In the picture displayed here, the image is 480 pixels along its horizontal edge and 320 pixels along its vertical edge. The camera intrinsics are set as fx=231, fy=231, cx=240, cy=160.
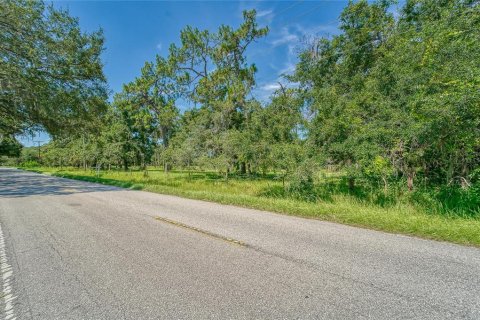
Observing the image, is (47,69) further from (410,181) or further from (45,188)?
(410,181)

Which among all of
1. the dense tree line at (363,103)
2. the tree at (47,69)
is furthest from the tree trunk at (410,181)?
the tree at (47,69)

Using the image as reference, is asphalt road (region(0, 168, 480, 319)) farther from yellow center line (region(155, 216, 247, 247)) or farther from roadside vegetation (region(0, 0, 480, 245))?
roadside vegetation (region(0, 0, 480, 245))

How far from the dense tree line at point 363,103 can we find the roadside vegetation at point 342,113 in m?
0.06

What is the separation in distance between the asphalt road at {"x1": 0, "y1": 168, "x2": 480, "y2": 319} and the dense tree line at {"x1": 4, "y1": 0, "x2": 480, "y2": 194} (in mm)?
4348

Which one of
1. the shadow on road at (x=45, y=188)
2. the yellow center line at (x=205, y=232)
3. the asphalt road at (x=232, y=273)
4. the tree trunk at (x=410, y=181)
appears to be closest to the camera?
the asphalt road at (x=232, y=273)

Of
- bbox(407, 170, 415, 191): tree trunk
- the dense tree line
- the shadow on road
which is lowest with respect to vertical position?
the shadow on road

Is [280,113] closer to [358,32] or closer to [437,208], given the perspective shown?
[358,32]

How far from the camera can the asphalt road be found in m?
2.37

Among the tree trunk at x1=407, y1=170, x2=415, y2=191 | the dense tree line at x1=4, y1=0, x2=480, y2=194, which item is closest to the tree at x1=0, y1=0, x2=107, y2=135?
the dense tree line at x1=4, y1=0, x2=480, y2=194

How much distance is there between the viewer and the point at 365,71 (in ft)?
48.7

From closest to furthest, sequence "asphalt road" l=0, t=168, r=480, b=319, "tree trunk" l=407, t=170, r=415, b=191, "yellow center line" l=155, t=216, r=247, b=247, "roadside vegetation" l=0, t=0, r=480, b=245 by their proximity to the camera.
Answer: "asphalt road" l=0, t=168, r=480, b=319 → "yellow center line" l=155, t=216, r=247, b=247 → "roadside vegetation" l=0, t=0, r=480, b=245 → "tree trunk" l=407, t=170, r=415, b=191

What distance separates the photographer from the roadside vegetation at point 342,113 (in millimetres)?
6496

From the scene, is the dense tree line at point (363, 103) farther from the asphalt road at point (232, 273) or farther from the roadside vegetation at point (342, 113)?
the asphalt road at point (232, 273)

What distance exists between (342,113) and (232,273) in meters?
8.82
